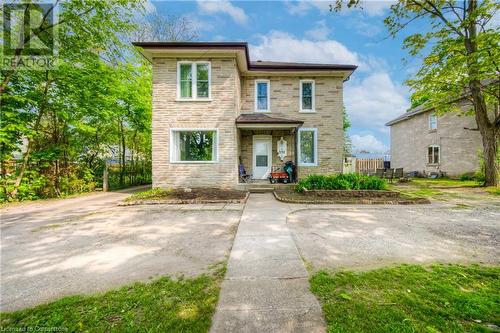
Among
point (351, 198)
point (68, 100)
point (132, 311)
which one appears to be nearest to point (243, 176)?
point (351, 198)

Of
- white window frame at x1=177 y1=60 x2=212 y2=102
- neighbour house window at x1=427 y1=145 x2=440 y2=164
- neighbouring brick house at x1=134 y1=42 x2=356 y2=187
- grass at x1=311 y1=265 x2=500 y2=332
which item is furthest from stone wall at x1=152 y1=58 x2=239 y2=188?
neighbour house window at x1=427 y1=145 x2=440 y2=164

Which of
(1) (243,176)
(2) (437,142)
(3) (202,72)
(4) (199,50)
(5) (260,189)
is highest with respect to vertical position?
(4) (199,50)

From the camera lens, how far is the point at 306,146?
42.9 ft

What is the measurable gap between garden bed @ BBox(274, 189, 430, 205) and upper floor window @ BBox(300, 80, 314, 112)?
657 cm

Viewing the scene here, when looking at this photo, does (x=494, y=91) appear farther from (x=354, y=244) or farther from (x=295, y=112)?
(x=354, y=244)

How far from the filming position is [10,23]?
8.63 metres

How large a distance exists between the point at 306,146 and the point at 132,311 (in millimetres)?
12243

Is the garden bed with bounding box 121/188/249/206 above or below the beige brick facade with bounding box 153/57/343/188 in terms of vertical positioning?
below

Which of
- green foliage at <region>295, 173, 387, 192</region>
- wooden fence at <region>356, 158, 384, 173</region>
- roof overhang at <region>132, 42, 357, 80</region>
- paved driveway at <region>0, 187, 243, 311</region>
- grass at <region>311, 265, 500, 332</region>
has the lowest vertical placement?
paved driveway at <region>0, 187, 243, 311</region>

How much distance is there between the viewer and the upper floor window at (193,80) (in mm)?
10641

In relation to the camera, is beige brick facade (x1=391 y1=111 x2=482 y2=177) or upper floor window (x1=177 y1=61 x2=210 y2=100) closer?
upper floor window (x1=177 y1=61 x2=210 y2=100)

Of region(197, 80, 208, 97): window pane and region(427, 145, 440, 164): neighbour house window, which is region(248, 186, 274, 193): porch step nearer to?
region(197, 80, 208, 97): window pane

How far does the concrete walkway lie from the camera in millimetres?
2004

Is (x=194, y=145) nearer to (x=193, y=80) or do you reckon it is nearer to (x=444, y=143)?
(x=193, y=80)
